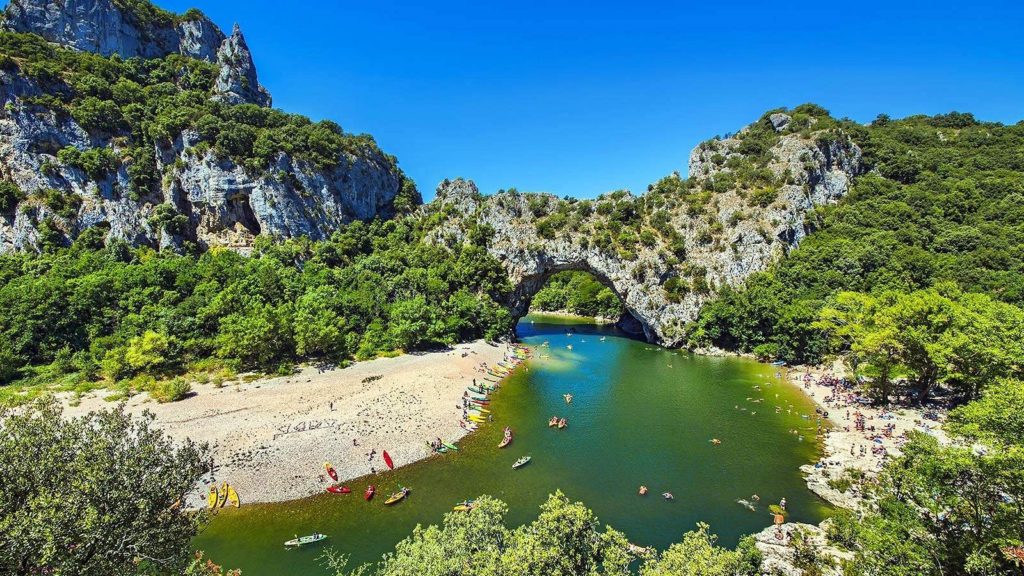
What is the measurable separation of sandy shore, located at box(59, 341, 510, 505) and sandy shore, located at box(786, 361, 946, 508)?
2535cm

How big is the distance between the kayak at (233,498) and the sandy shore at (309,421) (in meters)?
0.30

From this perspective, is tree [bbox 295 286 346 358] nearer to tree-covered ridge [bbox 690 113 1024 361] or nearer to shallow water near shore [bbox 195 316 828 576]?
shallow water near shore [bbox 195 316 828 576]

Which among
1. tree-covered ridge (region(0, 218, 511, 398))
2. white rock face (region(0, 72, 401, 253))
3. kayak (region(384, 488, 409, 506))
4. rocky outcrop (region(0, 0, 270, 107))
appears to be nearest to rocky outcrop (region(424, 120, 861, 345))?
tree-covered ridge (region(0, 218, 511, 398))

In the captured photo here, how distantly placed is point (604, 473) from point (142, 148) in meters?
92.5

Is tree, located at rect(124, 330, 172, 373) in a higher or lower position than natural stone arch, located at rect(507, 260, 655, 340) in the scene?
lower

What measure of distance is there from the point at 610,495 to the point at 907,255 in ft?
208

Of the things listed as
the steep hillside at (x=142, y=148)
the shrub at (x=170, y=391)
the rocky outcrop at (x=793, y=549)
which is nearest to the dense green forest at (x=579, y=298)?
the steep hillside at (x=142, y=148)

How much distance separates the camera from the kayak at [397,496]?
23825mm

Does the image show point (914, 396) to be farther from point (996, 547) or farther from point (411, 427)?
point (411, 427)

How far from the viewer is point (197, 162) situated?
237 feet

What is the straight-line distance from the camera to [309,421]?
32250 millimetres

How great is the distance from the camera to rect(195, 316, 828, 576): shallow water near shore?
21.2 meters

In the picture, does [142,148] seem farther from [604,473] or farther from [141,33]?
[604,473]

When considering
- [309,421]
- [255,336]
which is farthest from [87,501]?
[255,336]
